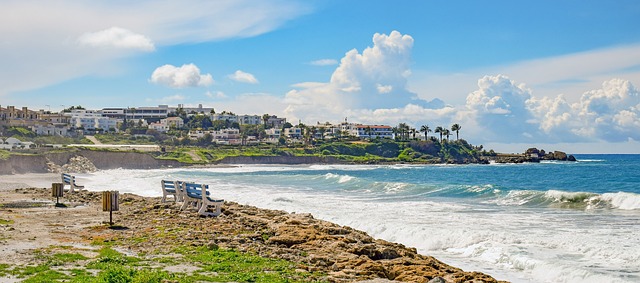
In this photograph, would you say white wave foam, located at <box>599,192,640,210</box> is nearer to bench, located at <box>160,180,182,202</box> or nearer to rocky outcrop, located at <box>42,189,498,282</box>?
rocky outcrop, located at <box>42,189,498,282</box>

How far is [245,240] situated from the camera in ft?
50.0

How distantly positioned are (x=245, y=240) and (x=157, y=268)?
3961 millimetres

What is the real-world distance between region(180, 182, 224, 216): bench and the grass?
770 cm

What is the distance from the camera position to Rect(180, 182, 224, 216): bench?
21469 mm

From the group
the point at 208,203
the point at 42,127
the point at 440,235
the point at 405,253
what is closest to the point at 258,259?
the point at 405,253

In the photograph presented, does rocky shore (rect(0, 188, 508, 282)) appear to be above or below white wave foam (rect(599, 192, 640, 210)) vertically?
above

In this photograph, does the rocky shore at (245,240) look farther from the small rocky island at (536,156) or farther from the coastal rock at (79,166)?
the small rocky island at (536,156)

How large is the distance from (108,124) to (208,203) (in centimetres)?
17614

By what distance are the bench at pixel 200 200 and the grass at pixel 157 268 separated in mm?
7695

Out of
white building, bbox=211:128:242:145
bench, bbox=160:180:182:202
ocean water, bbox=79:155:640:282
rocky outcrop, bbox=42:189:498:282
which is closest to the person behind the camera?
rocky outcrop, bbox=42:189:498:282

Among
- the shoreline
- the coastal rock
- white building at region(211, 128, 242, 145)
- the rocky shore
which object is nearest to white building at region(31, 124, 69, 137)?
white building at region(211, 128, 242, 145)

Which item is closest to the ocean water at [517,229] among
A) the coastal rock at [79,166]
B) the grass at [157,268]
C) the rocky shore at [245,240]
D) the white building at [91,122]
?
the rocky shore at [245,240]

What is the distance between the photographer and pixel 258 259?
12.7 m

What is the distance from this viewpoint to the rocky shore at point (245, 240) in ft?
40.1
